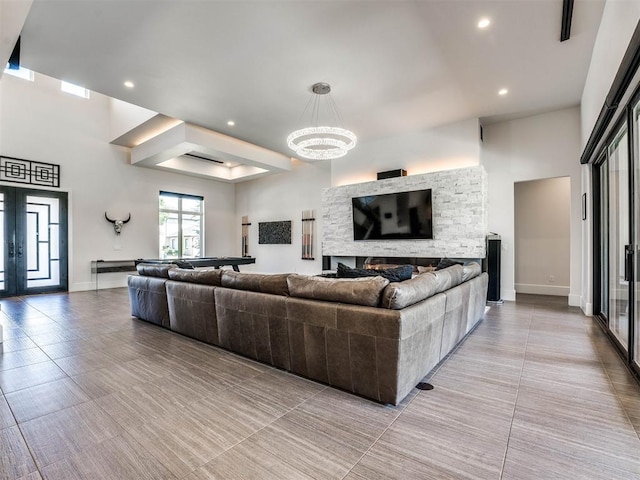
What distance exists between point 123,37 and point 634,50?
496cm

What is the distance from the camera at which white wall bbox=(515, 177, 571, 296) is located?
688 cm

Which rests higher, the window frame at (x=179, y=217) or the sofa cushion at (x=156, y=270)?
the window frame at (x=179, y=217)

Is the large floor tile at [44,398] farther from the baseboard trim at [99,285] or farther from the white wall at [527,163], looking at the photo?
the white wall at [527,163]

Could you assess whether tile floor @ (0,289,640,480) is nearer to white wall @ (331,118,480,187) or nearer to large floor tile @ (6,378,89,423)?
large floor tile @ (6,378,89,423)

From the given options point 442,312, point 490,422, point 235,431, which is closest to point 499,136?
point 442,312

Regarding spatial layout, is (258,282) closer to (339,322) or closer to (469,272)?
(339,322)

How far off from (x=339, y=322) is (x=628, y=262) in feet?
9.22

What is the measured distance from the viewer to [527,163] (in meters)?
6.22

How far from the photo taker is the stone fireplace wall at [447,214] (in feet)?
19.6

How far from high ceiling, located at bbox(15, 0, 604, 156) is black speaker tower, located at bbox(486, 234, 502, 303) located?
94.9 inches

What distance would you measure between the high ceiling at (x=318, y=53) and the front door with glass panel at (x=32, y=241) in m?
3.86

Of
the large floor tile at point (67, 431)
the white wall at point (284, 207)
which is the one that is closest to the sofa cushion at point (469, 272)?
the large floor tile at point (67, 431)

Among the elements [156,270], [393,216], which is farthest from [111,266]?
[393,216]

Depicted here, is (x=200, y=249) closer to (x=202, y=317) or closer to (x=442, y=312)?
(x=202, y=317)
